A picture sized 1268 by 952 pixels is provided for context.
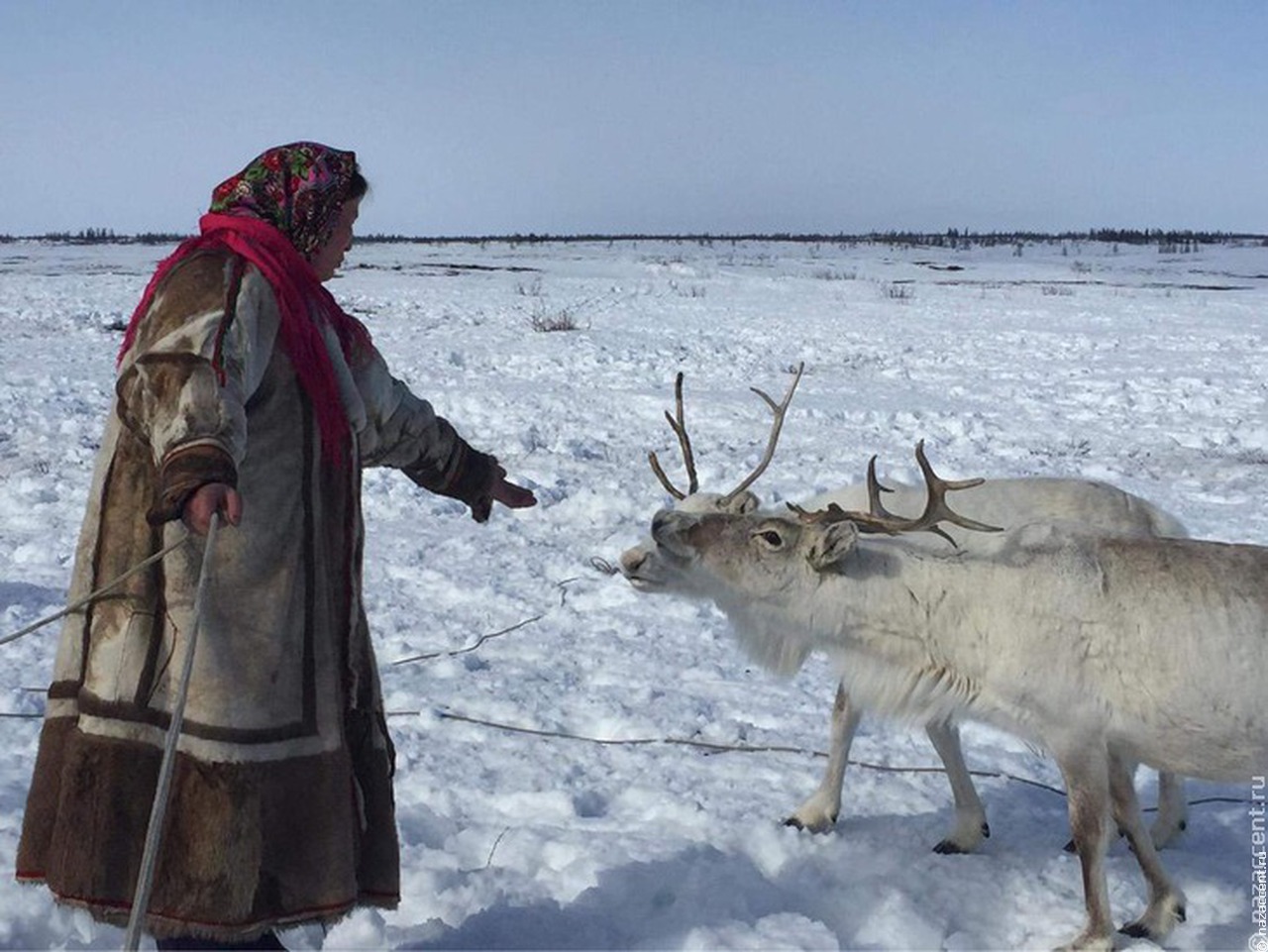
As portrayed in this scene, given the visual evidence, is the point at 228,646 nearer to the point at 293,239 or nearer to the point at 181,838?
the point at 181,838

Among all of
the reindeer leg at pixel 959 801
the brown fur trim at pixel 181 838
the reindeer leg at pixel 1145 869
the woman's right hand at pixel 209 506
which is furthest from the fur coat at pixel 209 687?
the reindeer leg at pixel 1145 869

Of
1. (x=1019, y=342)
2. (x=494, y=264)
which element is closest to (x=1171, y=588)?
(x=1019, y=342)

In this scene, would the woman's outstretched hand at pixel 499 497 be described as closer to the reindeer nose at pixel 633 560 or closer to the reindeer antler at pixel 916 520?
the reindeer nose at pixel 633 560

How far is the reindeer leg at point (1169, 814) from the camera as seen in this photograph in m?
4.04

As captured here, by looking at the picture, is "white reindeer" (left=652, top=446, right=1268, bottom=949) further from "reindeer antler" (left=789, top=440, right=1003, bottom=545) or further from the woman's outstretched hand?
the woman's outstretched hand

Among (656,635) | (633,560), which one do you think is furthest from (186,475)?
(656,635)

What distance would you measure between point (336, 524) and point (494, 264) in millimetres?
34505

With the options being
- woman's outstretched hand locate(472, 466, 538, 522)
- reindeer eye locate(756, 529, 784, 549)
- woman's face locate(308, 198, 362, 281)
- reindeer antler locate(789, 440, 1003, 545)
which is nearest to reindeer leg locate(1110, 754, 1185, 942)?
reindeer antler locate(789, 440, 1003, 545)

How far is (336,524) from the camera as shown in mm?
2811

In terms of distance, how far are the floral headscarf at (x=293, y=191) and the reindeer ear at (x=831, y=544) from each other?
1666 millimetres

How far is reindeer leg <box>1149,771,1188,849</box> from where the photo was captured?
4035 mm

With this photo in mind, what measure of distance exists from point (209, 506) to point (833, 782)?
251 centimetres

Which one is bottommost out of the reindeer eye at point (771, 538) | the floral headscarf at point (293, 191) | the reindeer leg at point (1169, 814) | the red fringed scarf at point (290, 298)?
the reindeer leg at point (1169, 814)

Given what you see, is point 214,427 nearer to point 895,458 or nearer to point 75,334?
point 895,458
